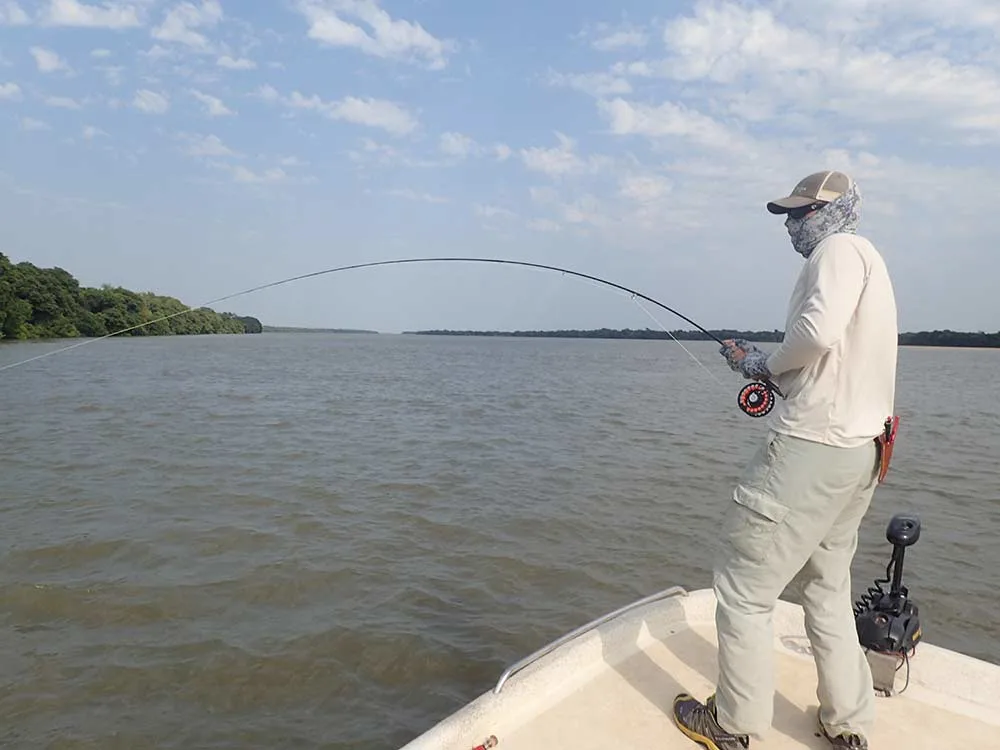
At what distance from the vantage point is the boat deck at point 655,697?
301 cm

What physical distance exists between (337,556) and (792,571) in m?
5.28

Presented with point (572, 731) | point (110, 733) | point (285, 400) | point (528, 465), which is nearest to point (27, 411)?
point (285, 400)

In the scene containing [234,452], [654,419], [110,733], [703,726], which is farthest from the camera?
[654,419]

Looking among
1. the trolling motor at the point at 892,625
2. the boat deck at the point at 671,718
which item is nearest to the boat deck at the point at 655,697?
the boat deck at the point at 671,718

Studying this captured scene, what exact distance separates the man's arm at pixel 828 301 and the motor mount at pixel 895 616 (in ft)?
4.42

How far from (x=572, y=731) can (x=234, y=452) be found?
33.1 ft

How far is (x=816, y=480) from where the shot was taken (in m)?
2.71

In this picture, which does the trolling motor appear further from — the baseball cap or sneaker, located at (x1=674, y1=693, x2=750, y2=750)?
the baseball cap

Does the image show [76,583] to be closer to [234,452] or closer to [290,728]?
[290,728]

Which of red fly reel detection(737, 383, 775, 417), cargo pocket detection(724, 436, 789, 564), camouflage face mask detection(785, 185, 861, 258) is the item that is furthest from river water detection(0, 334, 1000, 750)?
camouflage face mask detection(785, 185, 861, 258)

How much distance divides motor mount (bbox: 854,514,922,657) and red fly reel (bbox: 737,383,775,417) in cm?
84

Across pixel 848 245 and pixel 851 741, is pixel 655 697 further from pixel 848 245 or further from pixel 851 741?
pixel 848 245

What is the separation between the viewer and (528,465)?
472 inches

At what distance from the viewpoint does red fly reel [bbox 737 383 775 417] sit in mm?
3373
